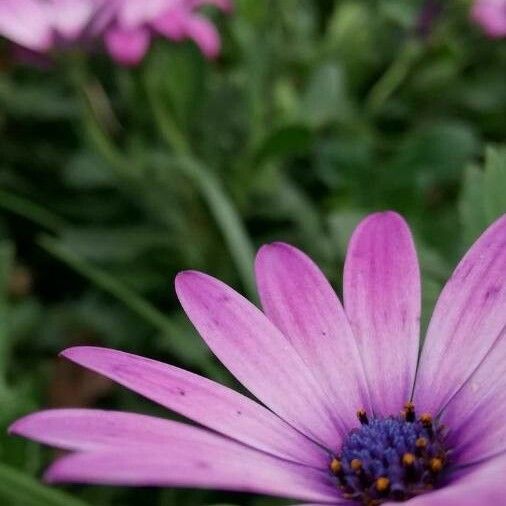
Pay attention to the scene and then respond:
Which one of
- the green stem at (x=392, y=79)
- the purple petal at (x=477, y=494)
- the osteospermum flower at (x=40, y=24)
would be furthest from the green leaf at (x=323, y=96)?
the purple petal at (x=477, y=494)

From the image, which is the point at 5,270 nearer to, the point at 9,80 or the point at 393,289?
the point at 393,289

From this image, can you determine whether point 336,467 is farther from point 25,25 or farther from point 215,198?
point 25,25

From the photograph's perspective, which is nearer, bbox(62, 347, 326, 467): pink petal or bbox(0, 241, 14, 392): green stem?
bbox(62, 347, 326, 467): pink petal

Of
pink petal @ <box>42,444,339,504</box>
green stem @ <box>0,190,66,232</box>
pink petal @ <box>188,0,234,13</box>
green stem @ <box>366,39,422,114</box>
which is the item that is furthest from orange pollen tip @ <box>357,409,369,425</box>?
green stem @ <box>366,39,422,114</box>

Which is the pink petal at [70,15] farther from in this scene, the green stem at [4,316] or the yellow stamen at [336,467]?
the yellow stamen at [336,467]

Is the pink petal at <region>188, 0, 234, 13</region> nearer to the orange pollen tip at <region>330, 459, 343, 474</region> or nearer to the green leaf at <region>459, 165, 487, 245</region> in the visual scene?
the green leaf at <region>459, 165, 487, 245</region>

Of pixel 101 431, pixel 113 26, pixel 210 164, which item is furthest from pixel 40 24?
pixel 101 431

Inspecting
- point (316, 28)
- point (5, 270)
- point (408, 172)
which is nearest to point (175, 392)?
point (5, 270)
